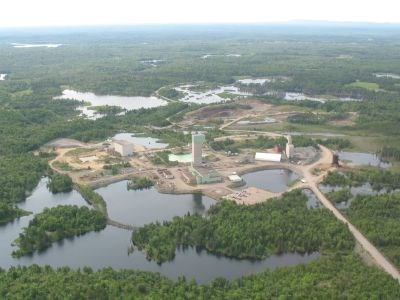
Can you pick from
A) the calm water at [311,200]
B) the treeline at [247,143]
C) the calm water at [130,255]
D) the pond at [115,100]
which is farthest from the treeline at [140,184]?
the pond at [115,100]

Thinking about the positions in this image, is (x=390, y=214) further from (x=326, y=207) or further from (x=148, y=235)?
(x=148, y=235)

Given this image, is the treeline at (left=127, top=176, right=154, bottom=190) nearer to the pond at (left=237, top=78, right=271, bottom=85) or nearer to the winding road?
the winding road

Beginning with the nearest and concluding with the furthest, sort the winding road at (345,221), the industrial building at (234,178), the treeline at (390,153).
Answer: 1. the winding road at (345,221)
2. the industrial building at (234,178)
3. the treeline at (390,153)

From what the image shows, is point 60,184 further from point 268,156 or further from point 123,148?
point 268,156

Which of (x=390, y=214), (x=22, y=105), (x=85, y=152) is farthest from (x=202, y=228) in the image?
(x=22, y=105)

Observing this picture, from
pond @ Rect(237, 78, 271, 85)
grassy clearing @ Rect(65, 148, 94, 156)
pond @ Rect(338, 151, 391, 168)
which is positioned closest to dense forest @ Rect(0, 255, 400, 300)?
pond @ Rect(338, 151, 391, 168)

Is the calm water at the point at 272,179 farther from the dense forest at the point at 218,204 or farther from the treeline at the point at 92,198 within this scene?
the treeline at the point at 92,198
